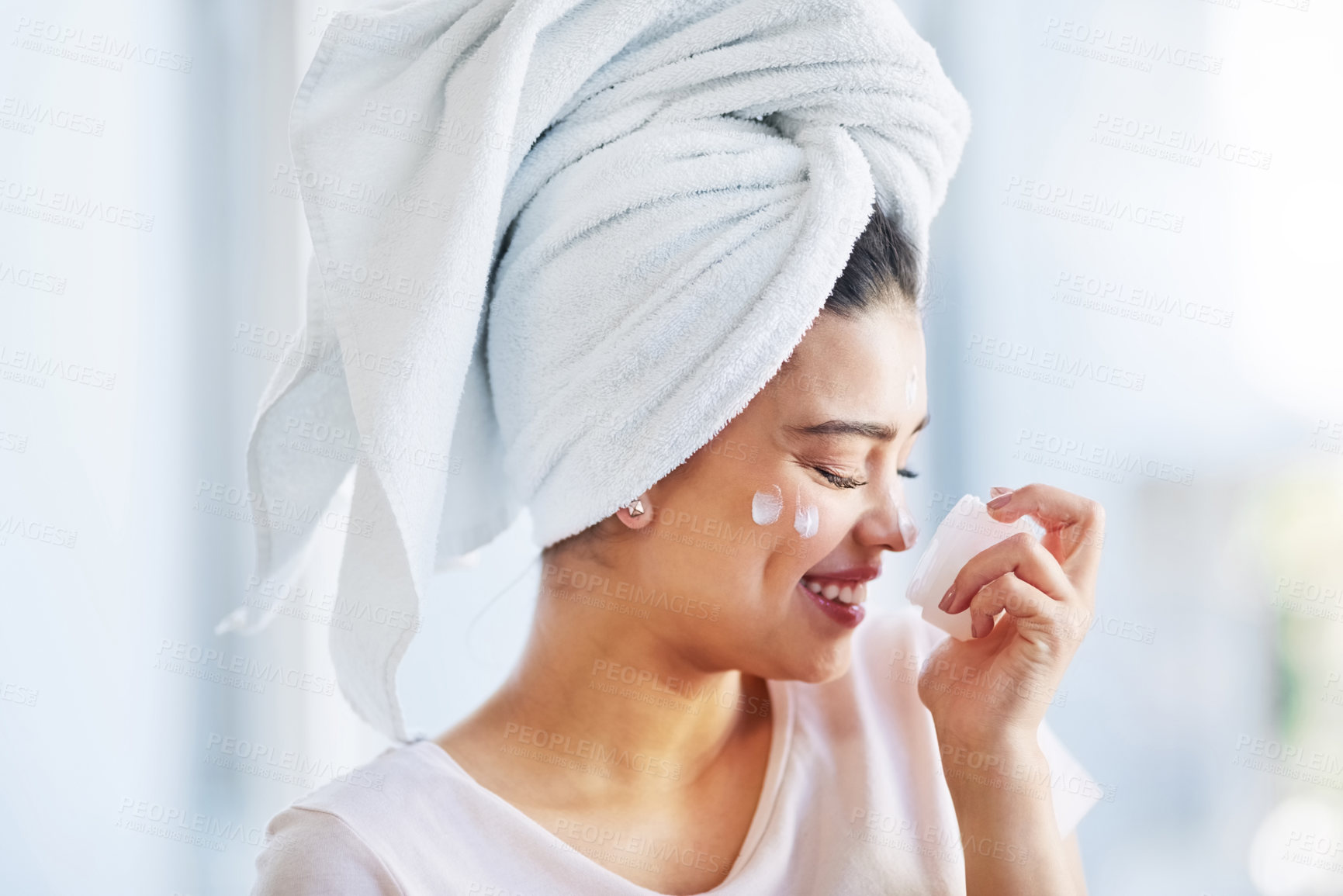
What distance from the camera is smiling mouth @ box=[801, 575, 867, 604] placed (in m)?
0.83

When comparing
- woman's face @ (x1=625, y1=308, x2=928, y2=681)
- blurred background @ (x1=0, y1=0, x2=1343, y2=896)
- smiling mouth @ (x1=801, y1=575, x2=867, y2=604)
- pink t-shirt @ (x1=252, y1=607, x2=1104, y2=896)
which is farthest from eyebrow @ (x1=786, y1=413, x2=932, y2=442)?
blurred background @ (x1=0, y1=0, x2=1343, y2=896)

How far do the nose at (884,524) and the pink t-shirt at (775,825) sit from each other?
195 mm

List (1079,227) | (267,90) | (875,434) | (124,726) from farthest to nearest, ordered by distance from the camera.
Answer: (1079,227) < (267,90) < (124,726) < (875,434)

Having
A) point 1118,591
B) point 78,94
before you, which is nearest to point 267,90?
point 78,94

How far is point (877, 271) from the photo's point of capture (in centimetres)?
83

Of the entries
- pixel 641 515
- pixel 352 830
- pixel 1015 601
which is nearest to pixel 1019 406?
pixel 1015 601

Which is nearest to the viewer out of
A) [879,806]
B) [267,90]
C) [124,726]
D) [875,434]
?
[875,434]

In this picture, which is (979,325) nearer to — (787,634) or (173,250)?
(787,634)

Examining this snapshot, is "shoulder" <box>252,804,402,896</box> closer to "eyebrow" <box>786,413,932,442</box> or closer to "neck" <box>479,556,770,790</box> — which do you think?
"neck" <box>479,556,770,790</box>

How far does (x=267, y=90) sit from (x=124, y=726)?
0.73m

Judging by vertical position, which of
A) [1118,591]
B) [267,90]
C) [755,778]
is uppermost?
[267,90]

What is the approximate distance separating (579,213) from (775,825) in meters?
0.57

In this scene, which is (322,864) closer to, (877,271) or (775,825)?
(775,825)

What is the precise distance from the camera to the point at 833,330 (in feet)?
2.65
